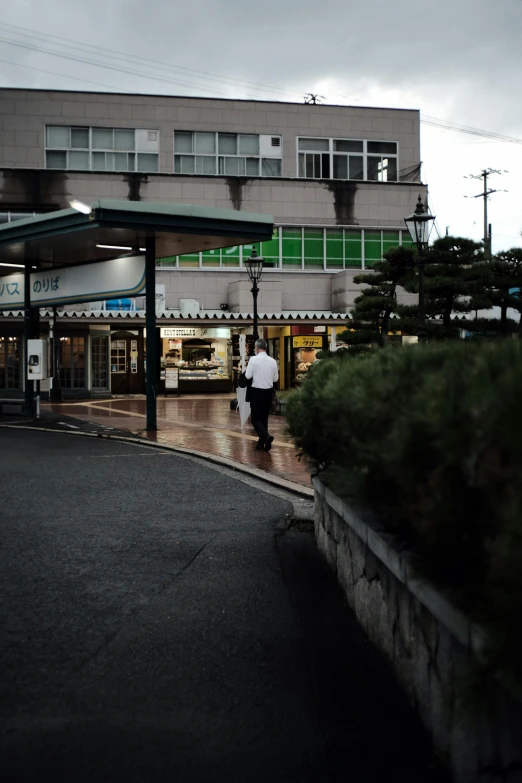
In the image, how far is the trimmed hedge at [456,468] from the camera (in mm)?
2102

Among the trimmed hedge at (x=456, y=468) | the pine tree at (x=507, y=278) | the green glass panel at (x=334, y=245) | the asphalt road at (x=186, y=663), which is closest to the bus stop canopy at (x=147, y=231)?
the pine tree at (x=507, y=278)

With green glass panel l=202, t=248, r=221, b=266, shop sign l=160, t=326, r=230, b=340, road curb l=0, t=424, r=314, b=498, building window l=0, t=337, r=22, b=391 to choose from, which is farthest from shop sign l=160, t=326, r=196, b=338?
road curb l=0, t=424, r=314, b=498

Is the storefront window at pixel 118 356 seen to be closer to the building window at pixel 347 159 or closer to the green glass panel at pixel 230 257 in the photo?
the green glass panel at pixel 230 257

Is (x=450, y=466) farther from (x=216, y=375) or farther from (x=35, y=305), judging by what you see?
(x=216, y=375)

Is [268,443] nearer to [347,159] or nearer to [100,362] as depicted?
[100,362]

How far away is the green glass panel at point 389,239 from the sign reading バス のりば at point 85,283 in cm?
2131

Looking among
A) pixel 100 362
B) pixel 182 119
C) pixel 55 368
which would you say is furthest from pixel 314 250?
pixel 55 368

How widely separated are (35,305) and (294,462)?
11.2 metres

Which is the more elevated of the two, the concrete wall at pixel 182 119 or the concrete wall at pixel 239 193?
the concrete wall at pixel 182 119

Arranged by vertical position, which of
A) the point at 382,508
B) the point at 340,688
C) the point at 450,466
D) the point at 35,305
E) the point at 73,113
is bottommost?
the point at 340,688

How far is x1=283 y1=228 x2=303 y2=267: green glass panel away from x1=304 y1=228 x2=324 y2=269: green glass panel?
0.38m

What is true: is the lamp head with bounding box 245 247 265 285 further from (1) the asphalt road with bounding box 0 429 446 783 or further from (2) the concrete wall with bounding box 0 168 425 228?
(1) the asphalt road with bounding box 0 429 446 783

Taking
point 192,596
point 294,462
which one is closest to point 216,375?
point 294,462

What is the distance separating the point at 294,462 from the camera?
1242 cm
